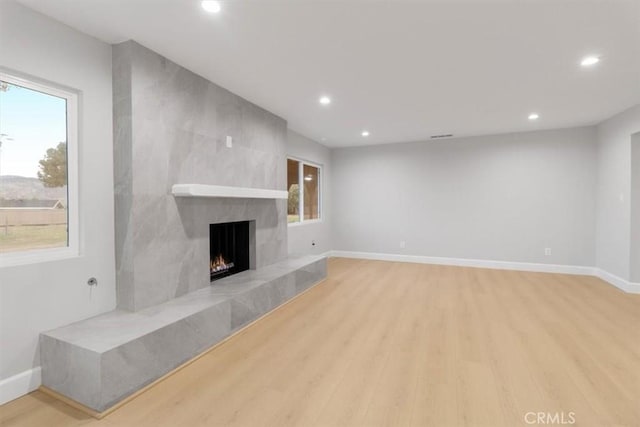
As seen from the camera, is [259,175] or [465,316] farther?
[259,175]

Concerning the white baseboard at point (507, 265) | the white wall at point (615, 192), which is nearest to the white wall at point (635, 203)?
the white wall at point (615, 192)

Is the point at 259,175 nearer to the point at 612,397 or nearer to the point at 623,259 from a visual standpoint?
the point at 612,397

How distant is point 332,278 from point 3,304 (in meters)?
3.98

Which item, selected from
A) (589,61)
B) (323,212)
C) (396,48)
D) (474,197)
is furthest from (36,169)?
(474,197)

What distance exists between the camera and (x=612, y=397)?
2.00m

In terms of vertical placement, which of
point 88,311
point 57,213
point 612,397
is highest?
point 57,213

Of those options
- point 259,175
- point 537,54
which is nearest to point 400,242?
point 259,175

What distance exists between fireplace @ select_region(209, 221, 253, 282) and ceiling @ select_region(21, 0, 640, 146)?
5.57 feet

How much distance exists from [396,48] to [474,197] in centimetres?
→ 432

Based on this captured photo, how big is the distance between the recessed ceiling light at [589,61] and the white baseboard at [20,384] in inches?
200

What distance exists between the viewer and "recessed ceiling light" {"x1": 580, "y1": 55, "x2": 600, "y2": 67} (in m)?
2.75

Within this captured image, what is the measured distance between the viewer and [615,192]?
15.2ft

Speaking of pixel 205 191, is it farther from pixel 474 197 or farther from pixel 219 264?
pixel 474 197

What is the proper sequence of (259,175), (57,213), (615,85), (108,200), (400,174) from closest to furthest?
(57,213), (108,200), (615,85), (259,175), (400,174)
